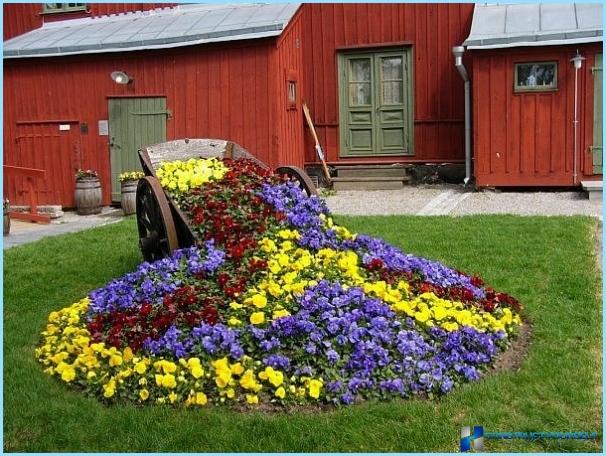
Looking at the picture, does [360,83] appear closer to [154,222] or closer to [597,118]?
[597,118]

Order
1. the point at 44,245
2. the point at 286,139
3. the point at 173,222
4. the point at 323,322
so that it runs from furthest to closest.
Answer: the point at 286,139 → the point at 44,245 → the point at 173,222 → the point at 323,322

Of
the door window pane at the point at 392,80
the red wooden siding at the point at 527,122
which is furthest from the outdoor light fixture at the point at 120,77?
the red wooden siding at the point at 527,122

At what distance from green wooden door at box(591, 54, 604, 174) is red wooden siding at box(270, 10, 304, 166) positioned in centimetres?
544

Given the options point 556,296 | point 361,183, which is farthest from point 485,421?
point 361,183

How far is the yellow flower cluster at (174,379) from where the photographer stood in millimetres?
4336

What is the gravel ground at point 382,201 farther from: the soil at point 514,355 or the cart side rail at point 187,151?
the soil at point 514,355

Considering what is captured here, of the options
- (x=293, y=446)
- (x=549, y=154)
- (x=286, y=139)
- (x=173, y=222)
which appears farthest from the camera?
(x=286, y=139)

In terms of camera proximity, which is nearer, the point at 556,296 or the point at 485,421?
the point at 485,421

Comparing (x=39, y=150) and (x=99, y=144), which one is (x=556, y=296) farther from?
(x=39, y=150)

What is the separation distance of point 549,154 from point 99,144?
8368 mm

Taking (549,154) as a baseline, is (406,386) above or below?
below

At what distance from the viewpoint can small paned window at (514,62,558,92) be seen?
42.9ft

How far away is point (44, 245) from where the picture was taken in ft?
31.6

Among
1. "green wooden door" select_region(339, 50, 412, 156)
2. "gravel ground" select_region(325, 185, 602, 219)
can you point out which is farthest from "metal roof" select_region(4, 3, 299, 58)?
"gravel ground" select_region(325, 185, 602, 219)
